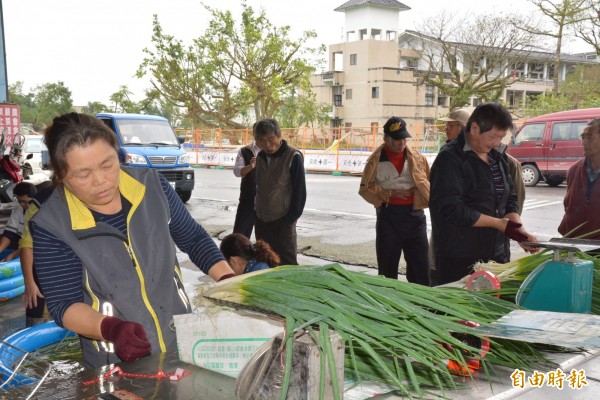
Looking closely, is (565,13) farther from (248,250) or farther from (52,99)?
(52,99)

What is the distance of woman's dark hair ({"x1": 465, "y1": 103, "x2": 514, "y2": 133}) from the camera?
10.4 ft

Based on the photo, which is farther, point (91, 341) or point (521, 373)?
point (91, 341)

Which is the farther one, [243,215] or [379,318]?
[243,215]

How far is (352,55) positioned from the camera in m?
42.5

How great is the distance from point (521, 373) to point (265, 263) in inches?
A: 87.0

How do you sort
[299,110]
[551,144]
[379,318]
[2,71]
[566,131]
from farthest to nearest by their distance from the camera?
[299,110]
[551,144]
[566,131]
[2,71]
[379,318]

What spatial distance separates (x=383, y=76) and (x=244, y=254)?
37359 mm

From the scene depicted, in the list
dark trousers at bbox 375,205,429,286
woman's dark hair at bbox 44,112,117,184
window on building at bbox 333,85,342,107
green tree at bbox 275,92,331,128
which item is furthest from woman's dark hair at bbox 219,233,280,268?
Answer: window on building at bbox 333,85,342,107

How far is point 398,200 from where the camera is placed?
4.82 meters

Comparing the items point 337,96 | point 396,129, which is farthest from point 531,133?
point 337,96

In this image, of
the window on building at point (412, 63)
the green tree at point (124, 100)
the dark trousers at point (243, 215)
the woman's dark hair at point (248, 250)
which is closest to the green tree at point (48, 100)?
the green tree at point (124, 100)

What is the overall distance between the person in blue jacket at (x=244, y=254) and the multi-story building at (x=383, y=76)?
1346 inches

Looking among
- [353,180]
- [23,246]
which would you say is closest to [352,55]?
[353,180]

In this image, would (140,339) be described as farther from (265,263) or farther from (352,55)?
(352,55)
